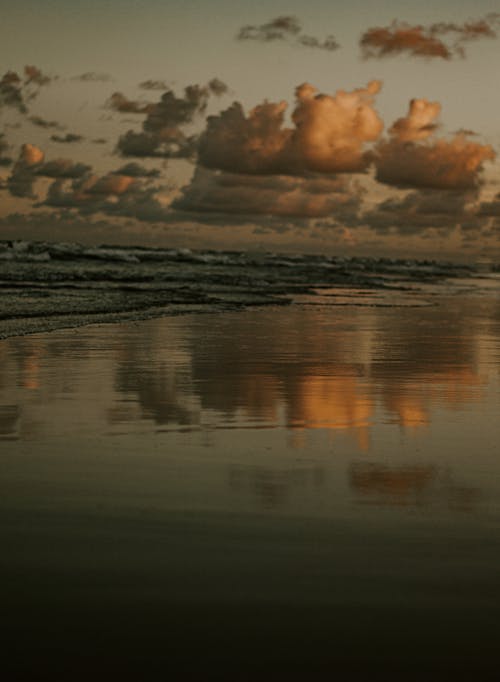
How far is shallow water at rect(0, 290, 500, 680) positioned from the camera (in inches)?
172

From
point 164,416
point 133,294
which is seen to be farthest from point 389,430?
point 133,294

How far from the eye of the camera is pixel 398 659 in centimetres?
423

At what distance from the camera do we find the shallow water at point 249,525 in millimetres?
4371

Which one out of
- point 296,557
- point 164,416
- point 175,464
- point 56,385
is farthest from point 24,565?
point 56,385

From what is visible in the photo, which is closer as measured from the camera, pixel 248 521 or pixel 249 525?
pixel 249 525

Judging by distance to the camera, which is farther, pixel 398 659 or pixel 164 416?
pixel 164 416

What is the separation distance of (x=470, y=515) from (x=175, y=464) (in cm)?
272

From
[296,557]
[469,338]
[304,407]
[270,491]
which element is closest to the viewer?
[296,557]

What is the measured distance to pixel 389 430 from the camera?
32.4 ft

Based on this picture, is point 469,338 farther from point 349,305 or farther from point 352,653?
point 352,653

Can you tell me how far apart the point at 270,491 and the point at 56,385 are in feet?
21.5

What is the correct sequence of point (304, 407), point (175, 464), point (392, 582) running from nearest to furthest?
point (392, 582), point (175, 464), point (304, 407)

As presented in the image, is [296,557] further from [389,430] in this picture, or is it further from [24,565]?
[389,430]

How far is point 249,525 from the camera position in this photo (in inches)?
244
